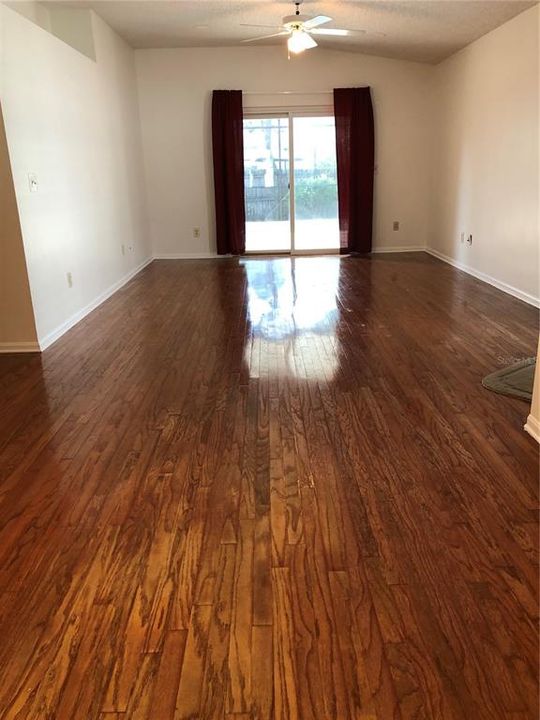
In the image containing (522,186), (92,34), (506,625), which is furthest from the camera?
(92,34)

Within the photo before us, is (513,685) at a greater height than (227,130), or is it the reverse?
(227,130)

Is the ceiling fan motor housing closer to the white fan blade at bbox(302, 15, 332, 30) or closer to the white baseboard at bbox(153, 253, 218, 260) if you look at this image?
the white fan blade at bbox(302, 15, 332, 30)

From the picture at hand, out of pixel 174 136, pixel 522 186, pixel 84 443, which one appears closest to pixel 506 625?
pixel 84 443

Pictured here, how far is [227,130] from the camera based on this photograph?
749 centimetres

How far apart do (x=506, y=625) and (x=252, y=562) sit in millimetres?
748

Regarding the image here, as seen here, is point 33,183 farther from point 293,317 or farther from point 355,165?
point 355,165

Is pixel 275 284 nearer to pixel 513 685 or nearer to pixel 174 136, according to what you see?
pixel 174 136

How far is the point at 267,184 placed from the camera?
794 centimetres

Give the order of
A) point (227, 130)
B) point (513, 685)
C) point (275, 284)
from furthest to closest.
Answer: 1. point (227, 130)
2. point (275, 284)
3. point (513, 685)

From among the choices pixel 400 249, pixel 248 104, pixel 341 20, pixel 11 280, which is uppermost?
pixel 341 20

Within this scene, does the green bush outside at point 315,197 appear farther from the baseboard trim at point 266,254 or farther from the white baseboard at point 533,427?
the white baseboard at point 533,427

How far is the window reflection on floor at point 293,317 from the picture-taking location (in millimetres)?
3630

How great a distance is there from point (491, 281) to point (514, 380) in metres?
2.89

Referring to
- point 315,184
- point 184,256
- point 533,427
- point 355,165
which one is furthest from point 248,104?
point 533,427
